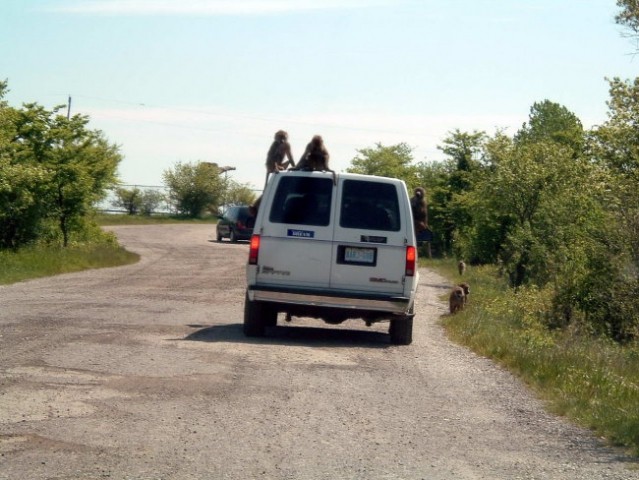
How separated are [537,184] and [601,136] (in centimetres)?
224

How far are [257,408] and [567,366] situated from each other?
4309 mm

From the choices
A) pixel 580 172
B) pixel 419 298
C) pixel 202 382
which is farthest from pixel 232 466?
pixel 580 172

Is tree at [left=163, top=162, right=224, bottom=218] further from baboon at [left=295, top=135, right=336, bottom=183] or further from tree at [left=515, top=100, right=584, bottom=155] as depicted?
baboon at [left=295, top=135, right=336, bottom=183]

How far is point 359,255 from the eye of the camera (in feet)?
45.0

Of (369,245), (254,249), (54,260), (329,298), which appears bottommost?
(54,260)

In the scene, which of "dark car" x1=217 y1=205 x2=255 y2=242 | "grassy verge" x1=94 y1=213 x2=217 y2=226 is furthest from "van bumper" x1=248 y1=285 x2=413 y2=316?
"grassy verge" x1=94 y1=213 x2=217 y2=226

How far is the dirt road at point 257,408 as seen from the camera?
7121 mm

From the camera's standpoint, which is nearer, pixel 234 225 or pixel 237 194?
pixel 234 225

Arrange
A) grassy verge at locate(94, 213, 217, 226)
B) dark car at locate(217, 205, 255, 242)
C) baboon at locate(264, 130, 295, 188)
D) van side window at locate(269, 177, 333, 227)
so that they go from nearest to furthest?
van side window at locate(269, 177, 333, 227) → baboon at locate(264, 130, 295, 188) → dark car at locate(217, 205, 255, 242) → grassy verge at locate(94, 213, 217, 226)

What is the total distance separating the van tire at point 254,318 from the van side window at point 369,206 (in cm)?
150

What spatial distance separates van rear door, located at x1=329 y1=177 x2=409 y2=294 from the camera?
1368 centimetres

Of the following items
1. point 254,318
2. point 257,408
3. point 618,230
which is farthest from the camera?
point 618,230

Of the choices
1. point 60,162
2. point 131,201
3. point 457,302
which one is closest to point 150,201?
point 131,201

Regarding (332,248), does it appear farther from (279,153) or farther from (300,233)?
(279,153)
